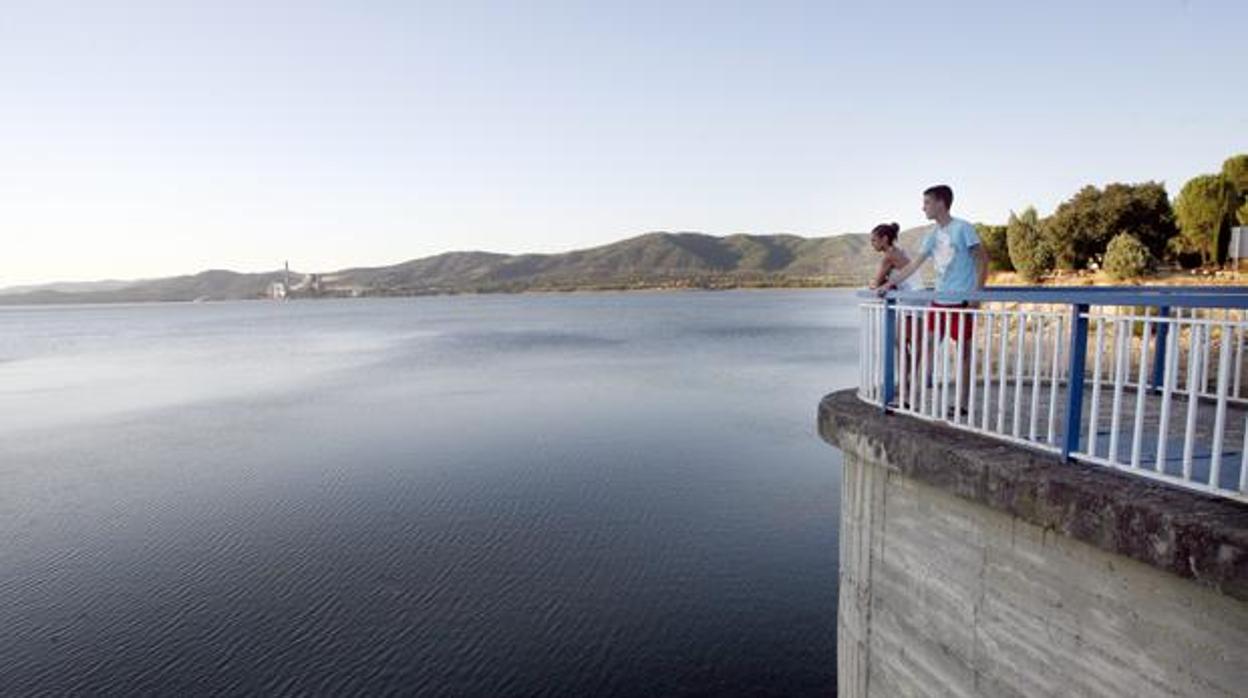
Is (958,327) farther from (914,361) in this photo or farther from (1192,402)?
(1192,402)

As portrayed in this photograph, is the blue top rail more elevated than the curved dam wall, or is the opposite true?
the blue top rail

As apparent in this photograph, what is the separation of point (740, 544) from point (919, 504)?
10.1 meters

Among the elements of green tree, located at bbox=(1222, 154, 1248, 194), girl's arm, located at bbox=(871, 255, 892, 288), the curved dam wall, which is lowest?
the curved dam wall

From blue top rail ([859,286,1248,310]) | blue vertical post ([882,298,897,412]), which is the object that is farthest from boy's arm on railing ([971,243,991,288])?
blue vertical post ([882,298,897,412])

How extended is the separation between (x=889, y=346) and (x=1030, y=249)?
58867 millimetres

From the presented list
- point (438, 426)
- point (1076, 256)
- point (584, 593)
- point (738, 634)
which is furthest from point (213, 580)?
point (1076, 256)

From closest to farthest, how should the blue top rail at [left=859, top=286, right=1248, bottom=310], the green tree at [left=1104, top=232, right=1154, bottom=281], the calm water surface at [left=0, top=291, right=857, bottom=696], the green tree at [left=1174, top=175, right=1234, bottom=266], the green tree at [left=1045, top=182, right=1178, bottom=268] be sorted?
1. the blue top rail at [left=859, top=286, right=1248, bottom=310]
2. the calm water surface at [left=0, top=291, right=857, bottom=696]
3. the green tree at [left=1104, top=232, right=1154, bottom=281]
4. the green tree at [left=1174, top=175, right=1234, bottom=266]
5. the green tree at [left=1045, top=182, right=1178, bottom=268]

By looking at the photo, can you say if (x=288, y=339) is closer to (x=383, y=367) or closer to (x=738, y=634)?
(x=383, y=367)

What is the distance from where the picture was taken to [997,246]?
6688 cm

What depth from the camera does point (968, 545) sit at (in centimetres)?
474

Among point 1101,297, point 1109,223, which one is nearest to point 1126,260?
point 1109,223

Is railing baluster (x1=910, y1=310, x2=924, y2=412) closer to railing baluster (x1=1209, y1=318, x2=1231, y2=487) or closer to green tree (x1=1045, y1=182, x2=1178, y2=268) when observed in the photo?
railing baluster (x1=1209, y1=318, x2=1231, y2=487)

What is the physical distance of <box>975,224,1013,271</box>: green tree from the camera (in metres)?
64.7

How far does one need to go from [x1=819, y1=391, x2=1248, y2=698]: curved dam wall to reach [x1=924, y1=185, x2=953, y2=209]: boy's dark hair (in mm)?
1898
